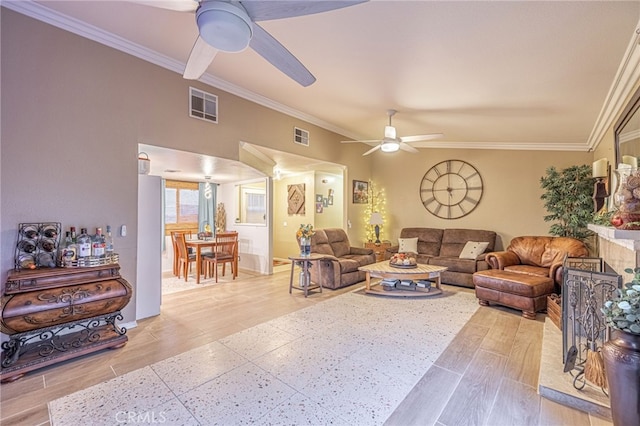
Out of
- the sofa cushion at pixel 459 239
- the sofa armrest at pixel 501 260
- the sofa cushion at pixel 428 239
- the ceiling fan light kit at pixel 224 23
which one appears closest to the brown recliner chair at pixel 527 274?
the sofa armrest at pixel 501 260

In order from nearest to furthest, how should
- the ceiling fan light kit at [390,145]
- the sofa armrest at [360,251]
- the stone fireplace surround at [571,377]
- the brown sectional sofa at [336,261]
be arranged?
the stone fireplace surround at [571,377], the ceiling fan light kit at [390,145], the brown sectional sofa at [336,261], the sofa armrest at [360,251]

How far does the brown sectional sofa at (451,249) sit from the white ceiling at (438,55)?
2264 millimetres

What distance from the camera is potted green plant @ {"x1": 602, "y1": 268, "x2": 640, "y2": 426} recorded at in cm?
155

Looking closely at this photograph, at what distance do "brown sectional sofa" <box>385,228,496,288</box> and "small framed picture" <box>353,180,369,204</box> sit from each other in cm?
132

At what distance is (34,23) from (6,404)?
11.0 ft

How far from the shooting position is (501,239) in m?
6.15

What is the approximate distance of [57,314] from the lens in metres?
2.61

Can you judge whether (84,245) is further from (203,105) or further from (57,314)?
(203,105)

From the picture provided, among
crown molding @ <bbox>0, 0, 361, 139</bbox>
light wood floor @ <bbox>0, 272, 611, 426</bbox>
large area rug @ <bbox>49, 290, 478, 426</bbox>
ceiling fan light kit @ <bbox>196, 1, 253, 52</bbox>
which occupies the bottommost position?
light wood floor @ <bbox>0, 272, 611, 426</bbox>

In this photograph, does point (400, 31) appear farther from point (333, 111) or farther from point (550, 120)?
point (550, 120)

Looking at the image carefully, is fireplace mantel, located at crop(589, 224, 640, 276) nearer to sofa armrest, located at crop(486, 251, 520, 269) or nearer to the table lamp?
sofa armrest, located at crop(486, 251, 520, 269)

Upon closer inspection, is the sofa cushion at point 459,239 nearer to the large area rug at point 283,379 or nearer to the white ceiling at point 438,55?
the white ceiling at point 438,55

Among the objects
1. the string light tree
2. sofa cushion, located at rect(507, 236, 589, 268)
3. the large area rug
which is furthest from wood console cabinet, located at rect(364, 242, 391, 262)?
the large area rug

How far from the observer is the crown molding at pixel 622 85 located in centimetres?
243
